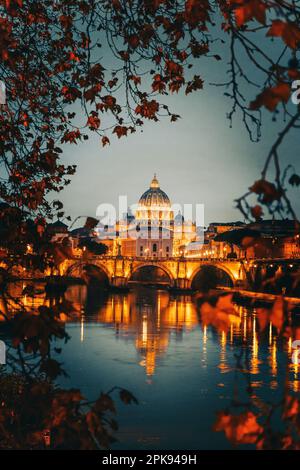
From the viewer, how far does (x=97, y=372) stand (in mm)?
22609

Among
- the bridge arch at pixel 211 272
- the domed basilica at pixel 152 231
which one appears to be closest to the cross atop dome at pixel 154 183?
the domed basilica at pixel 152 231

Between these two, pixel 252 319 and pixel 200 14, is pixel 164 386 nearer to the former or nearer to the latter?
pixel 200 14

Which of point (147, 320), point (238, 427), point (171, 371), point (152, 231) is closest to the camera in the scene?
point (238, 427)

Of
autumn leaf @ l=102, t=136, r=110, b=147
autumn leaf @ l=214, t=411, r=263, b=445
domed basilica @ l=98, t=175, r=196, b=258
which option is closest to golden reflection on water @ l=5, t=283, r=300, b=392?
autumn leaf @ l=102, t=136, r=110, b=147

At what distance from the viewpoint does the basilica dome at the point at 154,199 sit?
150250mm

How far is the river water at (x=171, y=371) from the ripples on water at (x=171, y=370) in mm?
25

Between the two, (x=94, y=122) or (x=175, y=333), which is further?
(x=175, y=333)

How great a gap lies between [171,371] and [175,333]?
12151 millimetres

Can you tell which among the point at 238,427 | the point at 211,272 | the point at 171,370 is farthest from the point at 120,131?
the point at 211,272

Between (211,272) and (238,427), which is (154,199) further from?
(238,427)

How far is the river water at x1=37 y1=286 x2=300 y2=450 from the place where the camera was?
1492 centimetres

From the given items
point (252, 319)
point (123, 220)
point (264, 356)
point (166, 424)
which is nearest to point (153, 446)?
point (166, 424)

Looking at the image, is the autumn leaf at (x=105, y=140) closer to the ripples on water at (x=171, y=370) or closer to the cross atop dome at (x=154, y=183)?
the ripples on water at (x=171, y=370)

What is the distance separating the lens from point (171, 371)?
77.2ft
